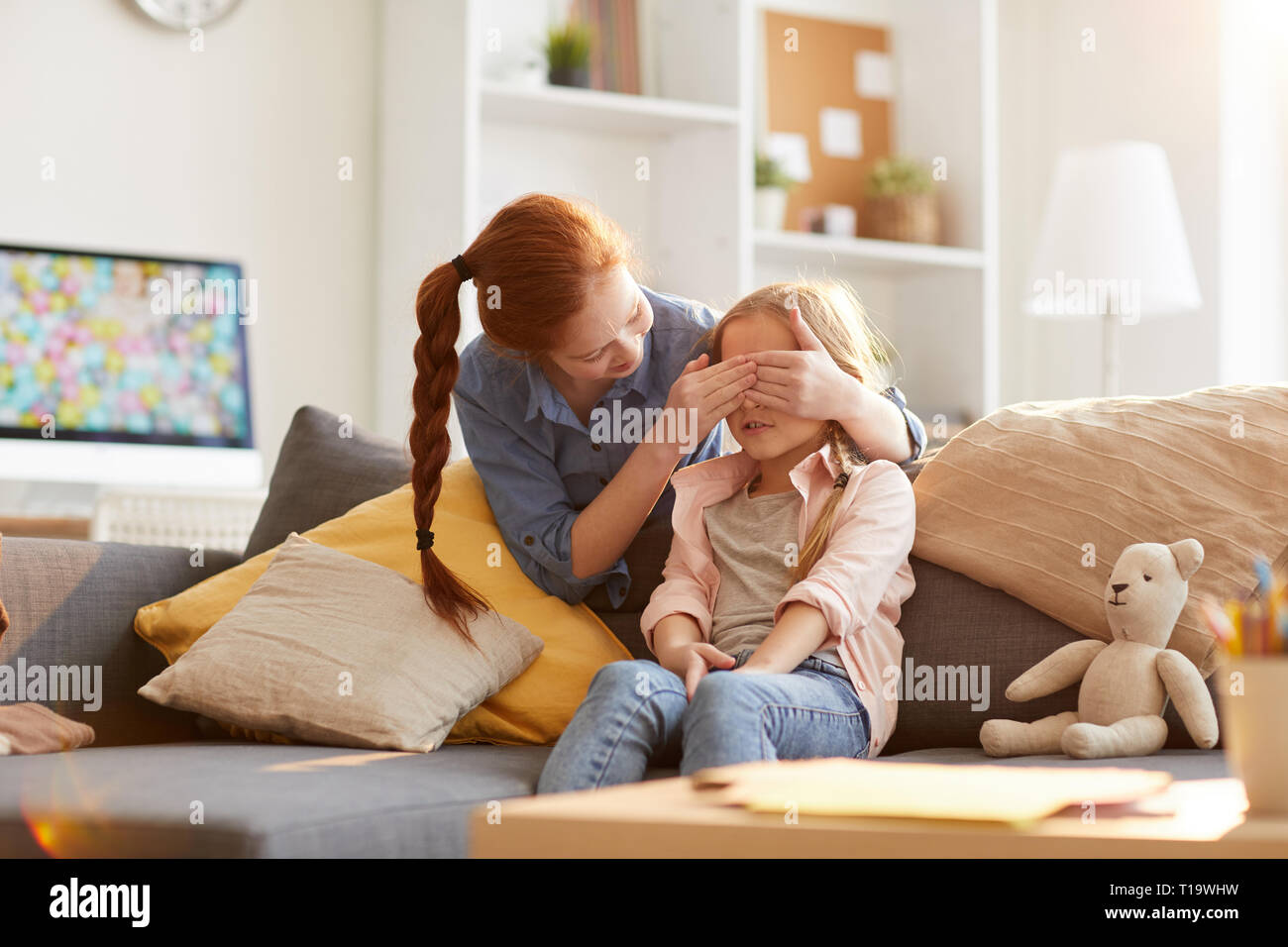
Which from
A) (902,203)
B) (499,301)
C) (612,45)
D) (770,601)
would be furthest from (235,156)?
(770,601)

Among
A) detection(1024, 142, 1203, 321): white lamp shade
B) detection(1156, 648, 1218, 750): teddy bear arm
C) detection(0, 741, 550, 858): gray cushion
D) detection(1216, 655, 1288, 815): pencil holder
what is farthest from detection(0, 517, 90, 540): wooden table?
detection(1216, 655, 1288, 815): pencil holder

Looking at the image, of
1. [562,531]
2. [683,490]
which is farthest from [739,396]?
[562,531]

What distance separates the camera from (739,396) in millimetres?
1421

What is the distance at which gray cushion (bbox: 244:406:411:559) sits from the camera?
1709 mm

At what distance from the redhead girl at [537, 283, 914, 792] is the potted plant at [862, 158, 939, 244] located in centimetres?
183

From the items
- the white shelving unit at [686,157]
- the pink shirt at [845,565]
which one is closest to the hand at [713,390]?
the pink shirt at [845,565]

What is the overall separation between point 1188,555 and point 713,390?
50cm

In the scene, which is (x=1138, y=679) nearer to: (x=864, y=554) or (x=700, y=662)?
(x=864, y=554)

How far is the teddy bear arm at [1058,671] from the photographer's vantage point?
4.33 feet

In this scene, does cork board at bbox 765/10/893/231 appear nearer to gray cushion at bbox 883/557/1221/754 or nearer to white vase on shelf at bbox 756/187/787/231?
white vase on shelf at bbox 756/187/787/231

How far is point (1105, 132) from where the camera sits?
11.2ft

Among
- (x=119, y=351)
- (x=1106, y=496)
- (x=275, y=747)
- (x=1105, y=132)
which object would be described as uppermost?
(x=1105, y=132)

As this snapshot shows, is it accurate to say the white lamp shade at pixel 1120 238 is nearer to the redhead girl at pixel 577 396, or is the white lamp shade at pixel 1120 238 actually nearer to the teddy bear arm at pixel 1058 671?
the redhead girl at pixel 577 396

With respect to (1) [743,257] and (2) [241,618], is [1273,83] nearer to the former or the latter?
(1) [743,257]
